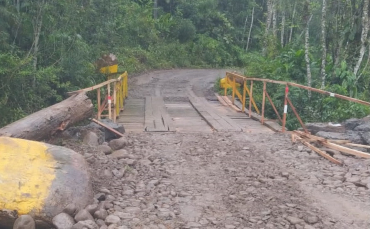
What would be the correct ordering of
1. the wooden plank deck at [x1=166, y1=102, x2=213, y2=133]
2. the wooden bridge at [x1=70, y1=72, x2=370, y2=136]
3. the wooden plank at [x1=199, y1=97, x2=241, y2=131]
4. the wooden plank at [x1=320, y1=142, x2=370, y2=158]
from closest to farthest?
the wooden plank at [x1=320, y1=142, x2=370, y2=158] → the wooden bridge at [x1=70, y1=72, x2=370, y2=136] → the wooden plank deck at [x1=166, y1=102, x2=213, y2=133] → the wooden plank at [x1=199, y1=97, x2=241, y2=131]

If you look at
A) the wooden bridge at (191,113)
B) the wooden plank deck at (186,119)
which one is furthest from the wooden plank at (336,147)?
the wooden plank deck at (186,119)

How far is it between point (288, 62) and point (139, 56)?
36.7 ft

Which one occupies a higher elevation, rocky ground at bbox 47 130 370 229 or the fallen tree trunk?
the fallen tree trunk

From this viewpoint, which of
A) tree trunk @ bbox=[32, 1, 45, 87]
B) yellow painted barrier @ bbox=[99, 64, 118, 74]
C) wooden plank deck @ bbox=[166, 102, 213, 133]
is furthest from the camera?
yellow painted barrier @ bbox=[99, 64, 118, 74]

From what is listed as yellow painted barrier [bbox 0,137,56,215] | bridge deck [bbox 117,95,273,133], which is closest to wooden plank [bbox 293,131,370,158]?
bridge deck [bbox 117,95,273,133]

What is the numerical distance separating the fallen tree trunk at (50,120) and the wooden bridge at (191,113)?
0.51 metres

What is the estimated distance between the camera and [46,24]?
1233cm

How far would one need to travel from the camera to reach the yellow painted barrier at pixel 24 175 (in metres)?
4.03

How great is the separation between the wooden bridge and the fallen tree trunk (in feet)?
1.66

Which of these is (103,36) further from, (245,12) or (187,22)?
(245,12)

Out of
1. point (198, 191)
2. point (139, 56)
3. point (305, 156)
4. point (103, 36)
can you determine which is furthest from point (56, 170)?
point (139, 56)

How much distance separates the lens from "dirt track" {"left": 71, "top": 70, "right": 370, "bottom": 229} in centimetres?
444

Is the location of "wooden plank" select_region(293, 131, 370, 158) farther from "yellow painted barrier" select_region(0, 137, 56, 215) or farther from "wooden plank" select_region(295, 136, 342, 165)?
"yellow painted barrier" select_region(0, 137, 56, 215)

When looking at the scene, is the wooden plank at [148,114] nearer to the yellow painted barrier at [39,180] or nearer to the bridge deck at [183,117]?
the bridge deck at [183,117]
